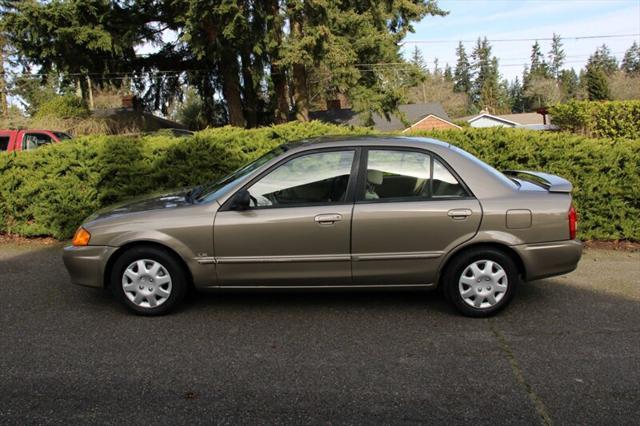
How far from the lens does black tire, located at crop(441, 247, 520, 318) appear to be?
433 cm

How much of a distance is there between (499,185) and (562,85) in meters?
116

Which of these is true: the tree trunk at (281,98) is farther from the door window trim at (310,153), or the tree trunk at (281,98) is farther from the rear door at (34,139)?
the door window trim at (310,153)

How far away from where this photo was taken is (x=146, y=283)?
4434 millimetres

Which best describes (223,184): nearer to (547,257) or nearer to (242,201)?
(242,201)

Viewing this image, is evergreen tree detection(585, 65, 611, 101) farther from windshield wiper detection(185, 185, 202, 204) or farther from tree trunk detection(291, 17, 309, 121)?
windshield wiper detection(185, 185, 202, 204)

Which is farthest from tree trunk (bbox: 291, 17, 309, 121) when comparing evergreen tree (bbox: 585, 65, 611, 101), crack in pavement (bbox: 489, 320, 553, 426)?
evergreen tree (bbox: 585, 65, 611, 101)

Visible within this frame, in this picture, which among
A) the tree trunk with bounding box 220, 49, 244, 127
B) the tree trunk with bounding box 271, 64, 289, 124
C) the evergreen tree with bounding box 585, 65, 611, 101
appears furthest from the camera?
the evergreen tree with bounding box 585, 65, 611, 101

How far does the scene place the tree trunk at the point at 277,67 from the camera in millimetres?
20641

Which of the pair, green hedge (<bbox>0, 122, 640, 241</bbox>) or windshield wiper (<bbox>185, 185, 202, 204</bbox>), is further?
green hedge (<bbox>0, 122, 640, 241</bbox>)

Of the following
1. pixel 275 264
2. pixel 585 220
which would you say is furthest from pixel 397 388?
pixel 585 220

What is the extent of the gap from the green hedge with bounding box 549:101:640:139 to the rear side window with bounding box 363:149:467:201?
14.3 metres

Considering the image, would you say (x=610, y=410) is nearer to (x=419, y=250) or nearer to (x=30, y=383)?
(x=419, y=250)

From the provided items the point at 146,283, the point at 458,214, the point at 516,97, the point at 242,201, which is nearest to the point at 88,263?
the point at 146,283

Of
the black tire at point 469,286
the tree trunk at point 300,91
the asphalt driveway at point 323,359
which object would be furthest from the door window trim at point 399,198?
the tree trunk at point 300,91
